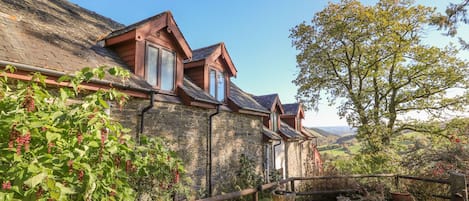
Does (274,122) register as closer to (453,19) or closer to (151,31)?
(453,19)

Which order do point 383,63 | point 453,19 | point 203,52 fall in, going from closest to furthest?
point 453,19
point 203,52
point 383,63

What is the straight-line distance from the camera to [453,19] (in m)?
8.32

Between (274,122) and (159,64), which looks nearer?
(159,64)

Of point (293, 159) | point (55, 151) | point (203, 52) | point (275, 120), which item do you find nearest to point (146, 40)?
point (203, 52)

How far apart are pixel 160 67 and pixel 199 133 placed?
270 cm

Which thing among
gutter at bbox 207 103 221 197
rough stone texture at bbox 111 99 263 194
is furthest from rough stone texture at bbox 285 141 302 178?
gutter at bbox 207 103 221 197

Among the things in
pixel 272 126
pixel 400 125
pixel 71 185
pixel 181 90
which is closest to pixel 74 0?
pixel 181 90

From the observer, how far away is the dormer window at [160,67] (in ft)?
26.4

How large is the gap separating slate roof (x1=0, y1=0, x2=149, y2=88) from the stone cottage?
21 mm

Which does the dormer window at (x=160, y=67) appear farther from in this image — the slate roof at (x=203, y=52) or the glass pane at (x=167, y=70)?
the slate roof at (x=203, y=52)

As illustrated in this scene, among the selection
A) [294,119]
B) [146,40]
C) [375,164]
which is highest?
[146,40]

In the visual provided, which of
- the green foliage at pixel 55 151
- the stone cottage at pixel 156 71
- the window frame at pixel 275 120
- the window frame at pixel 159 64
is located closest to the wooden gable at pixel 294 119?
the window frame at pixel 275 120

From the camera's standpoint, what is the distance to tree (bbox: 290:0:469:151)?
51.8ft

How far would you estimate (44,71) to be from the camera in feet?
16.3
